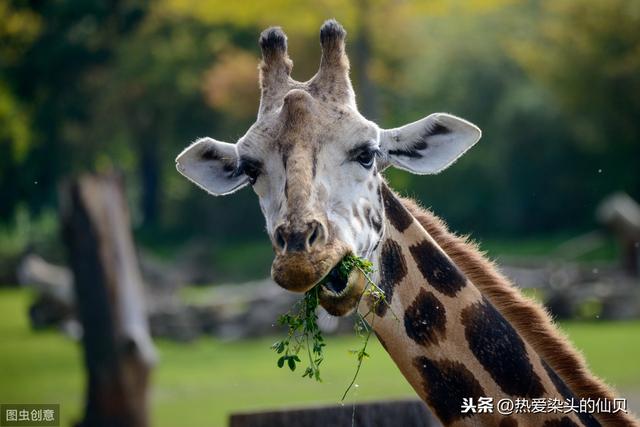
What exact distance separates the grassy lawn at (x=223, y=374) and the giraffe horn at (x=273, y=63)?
783 centimetres

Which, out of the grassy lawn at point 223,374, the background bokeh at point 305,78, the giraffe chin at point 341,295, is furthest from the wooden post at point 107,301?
the background bokeh at point 305,78

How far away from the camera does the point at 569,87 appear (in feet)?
111

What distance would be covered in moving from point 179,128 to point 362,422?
1566 inches

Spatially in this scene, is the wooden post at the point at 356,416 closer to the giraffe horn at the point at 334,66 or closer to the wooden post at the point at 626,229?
the giraffe horn at the point at 334,66

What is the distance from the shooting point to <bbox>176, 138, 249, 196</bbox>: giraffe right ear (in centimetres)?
545

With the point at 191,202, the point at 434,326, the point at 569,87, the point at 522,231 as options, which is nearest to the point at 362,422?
the point at 434,326

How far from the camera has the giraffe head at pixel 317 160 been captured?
15.1 feet

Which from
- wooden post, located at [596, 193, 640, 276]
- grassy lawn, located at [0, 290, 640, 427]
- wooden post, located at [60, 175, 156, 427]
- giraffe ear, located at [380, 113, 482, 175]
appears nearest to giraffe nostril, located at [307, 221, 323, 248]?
giraffe ear, located at [380, 113, 482, 175]

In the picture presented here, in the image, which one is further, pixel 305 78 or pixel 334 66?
pixel 305 78

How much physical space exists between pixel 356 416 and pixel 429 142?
1.41 m

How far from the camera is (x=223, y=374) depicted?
17.3 meters

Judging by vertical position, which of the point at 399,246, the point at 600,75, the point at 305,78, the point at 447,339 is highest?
the point at 305,78

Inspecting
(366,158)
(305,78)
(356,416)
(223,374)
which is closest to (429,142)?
(366,158)

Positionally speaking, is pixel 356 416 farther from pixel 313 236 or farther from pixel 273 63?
pixel 273 63
